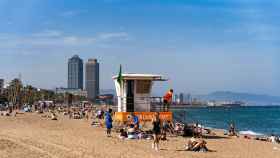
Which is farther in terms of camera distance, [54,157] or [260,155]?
[260,155]

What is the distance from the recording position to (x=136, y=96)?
27000 millimetres

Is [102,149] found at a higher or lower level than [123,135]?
lower

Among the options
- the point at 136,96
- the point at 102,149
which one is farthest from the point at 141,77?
the point at 102,149

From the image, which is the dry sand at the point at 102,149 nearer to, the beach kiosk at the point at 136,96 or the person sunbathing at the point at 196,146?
the person sunbathing at the point at 196,146

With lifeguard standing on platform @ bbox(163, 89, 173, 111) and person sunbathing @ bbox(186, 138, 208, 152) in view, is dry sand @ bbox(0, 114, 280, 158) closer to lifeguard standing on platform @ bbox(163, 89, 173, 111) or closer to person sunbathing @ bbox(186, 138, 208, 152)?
person sunbathing @ bbox(186, 138, 208, 152)

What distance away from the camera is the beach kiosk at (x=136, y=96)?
2675 cm

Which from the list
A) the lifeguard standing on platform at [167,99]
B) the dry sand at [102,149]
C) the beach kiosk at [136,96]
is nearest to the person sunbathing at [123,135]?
the dry sand at [102,149]

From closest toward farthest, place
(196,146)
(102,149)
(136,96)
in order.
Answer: (102,149)
(196,146)
(136,96)

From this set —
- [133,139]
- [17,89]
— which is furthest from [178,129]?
[17,89]

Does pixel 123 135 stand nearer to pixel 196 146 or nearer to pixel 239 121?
pixel 196 146

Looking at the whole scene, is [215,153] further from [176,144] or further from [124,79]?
[124,79]

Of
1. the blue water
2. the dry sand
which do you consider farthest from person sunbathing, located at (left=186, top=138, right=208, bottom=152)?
the blue water

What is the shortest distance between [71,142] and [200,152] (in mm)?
5314

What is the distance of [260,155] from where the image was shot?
2052 cm
